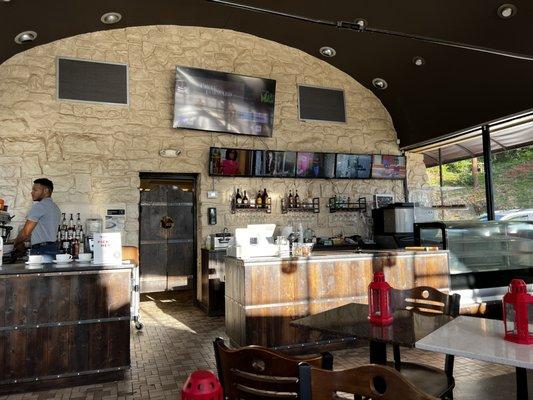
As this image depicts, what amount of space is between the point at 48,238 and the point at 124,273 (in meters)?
1.33

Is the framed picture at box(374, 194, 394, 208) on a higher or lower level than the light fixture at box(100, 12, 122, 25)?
lower

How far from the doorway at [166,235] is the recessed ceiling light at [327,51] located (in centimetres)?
368

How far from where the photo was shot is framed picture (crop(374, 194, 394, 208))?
7695 mm

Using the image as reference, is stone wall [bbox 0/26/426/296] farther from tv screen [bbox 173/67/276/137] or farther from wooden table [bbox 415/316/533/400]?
wooden table [bbox 415/316/533/400]

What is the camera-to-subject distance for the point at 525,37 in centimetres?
491

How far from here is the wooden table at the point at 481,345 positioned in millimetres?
1527

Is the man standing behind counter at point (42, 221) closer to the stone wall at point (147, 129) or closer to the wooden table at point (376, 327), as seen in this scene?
the stone wall at point (147, 129)

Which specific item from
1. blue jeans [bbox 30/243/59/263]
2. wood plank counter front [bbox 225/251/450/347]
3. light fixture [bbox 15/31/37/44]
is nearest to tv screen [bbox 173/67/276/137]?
light fixture [bbox 15/31/37/44]

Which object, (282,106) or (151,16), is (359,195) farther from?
(151,16)

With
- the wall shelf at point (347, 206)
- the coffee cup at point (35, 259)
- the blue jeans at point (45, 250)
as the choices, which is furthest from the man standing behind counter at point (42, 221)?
the wall shelf at point (347, 206)

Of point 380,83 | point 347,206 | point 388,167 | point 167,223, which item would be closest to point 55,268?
point 167,223

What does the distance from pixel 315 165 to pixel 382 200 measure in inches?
63.9

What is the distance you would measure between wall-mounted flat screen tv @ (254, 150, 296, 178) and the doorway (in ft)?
6.45

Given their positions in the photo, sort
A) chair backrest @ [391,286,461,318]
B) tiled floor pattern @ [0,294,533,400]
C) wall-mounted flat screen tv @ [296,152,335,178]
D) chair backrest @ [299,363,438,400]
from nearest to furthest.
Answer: chair backrest @ [299,363,438,400] → chair backrest @ [391,286,461,318] → tiled floor pattern @ [0,294,533,400] → wall-mounted flat screen tv @ [296,152,335,178]
